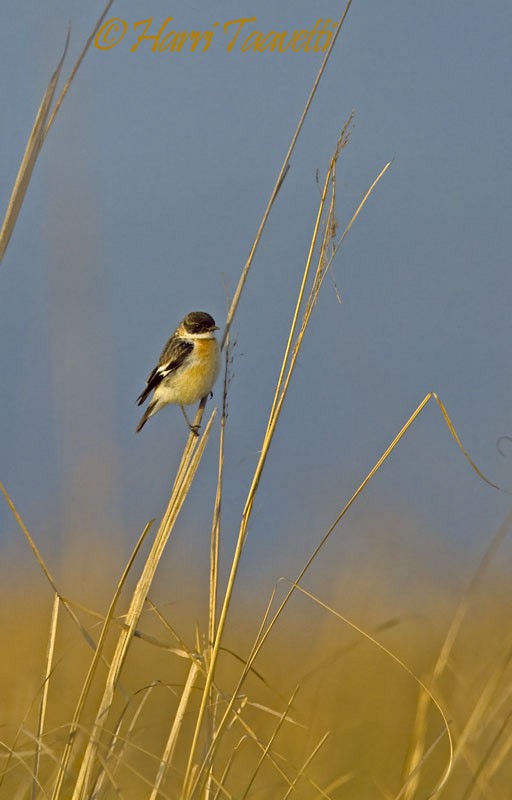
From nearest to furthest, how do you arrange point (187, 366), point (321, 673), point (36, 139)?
point (36, 139), point (321, 673), point (187, 366)

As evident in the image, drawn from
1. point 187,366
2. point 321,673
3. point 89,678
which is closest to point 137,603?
point 89,678

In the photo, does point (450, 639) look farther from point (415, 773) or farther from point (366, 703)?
point (366, 703)

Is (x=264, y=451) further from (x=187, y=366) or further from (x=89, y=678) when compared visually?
(x=187, y=366)

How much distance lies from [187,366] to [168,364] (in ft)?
0.44

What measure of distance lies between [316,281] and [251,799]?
1475 mm

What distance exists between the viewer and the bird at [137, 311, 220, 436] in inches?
206

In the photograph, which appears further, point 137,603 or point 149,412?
point 149,412

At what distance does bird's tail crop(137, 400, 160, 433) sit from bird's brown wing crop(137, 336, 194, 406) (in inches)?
9.7

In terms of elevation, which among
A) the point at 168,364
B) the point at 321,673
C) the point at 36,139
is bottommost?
the point at 321,673

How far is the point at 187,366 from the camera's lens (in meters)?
5.32

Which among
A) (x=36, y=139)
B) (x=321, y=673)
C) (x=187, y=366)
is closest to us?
(x=36, y=139)

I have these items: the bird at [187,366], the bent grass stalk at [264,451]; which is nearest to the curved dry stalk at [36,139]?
the bent grass stalk at [264,451]

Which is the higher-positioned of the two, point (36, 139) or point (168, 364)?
point (36, 139)

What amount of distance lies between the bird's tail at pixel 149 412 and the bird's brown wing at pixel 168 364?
0.80 ft
